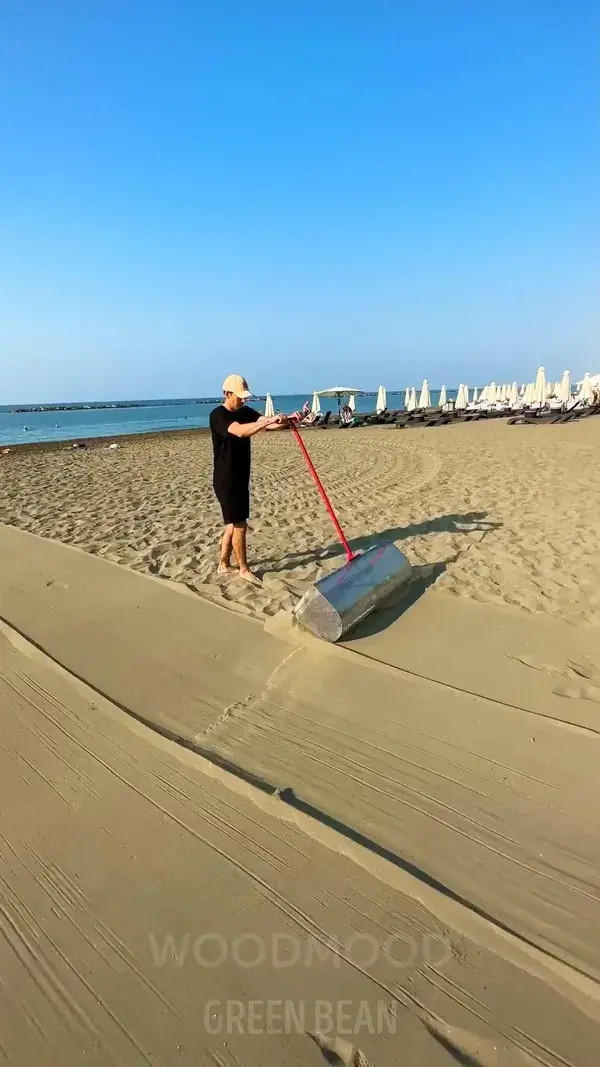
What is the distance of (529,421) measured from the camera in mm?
24234

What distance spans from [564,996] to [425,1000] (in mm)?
409

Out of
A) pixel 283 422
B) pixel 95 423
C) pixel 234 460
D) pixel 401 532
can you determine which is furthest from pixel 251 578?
pixel 95 423

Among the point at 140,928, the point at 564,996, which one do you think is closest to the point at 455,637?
the point at 564,996

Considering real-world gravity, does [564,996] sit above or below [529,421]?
below

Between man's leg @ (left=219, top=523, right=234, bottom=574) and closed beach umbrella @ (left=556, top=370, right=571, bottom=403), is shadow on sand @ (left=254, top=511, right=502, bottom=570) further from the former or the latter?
closed beach umbrella @ (left=556, top=370, right=571, bottom=403)

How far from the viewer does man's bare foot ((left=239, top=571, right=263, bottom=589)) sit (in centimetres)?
505

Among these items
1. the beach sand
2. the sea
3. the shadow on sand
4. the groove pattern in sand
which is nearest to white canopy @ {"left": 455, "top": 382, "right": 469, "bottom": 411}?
the sea

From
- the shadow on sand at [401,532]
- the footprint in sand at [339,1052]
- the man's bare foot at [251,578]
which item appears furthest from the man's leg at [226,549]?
the footprint in sand at [339,1052]

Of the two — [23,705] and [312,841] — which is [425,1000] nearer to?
[312,841]

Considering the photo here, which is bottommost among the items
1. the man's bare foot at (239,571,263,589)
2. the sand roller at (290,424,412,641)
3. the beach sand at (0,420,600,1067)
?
the beach sand at (0,420,600,1067)

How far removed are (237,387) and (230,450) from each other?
54cm

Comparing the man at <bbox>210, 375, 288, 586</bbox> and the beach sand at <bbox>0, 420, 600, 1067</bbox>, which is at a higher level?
the man at <bbox>210, 375, 288, 586</bbox>

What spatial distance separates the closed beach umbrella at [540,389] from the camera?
92.2 ft

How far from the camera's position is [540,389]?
2867cm
